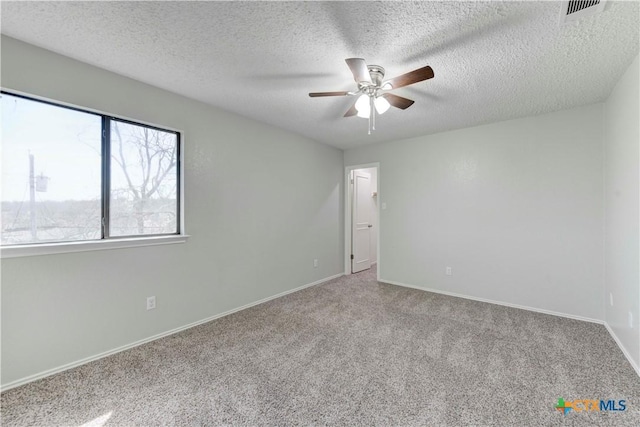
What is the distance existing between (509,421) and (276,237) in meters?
2.96

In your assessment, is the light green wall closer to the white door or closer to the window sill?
the window sill

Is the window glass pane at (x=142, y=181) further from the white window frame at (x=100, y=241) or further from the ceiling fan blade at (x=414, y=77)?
the ceiling fan blade at (x=414, y=77)

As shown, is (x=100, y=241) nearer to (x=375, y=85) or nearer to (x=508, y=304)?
(x=375, y=85)

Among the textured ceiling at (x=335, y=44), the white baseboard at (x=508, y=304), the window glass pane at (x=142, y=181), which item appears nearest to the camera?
the textured ceiling at (x=335, y=44)

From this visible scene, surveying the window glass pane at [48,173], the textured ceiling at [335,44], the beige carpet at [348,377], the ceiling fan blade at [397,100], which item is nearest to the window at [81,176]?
the window glass pane at [48,173]

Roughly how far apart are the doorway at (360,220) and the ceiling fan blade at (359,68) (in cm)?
278

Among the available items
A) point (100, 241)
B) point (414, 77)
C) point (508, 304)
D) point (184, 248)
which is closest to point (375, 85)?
point (414, 77)

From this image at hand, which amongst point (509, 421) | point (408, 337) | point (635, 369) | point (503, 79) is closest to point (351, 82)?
point (503, 79)

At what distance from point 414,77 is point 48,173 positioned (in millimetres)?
2771

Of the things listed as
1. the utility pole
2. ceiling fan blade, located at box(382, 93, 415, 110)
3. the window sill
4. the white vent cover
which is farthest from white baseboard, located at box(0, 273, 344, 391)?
the white vent cover

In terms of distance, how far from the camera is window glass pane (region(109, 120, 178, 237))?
7.88ft

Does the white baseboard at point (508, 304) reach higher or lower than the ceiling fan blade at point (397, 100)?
lower

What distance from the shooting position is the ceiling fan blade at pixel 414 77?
1777mm

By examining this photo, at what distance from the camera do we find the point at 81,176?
220 cm
